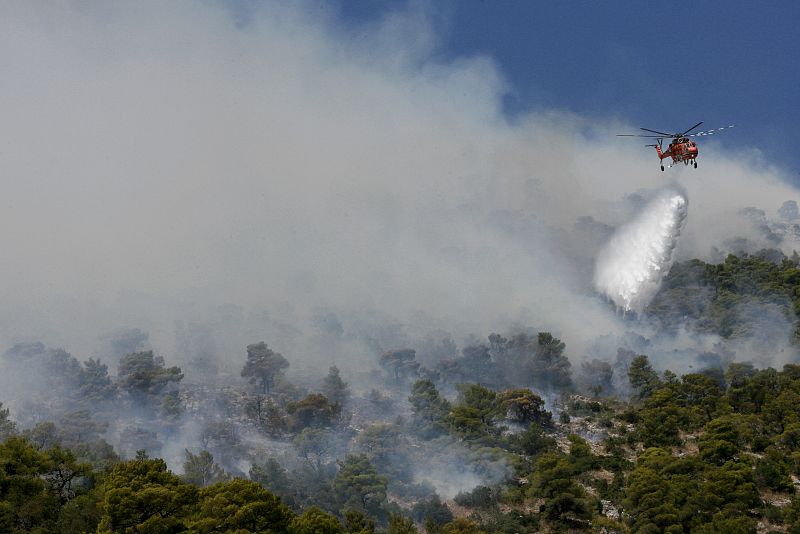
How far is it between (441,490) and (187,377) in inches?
2326

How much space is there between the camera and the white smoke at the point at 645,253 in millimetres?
172500

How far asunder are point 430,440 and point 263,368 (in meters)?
37.7

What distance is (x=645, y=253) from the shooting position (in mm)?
177875

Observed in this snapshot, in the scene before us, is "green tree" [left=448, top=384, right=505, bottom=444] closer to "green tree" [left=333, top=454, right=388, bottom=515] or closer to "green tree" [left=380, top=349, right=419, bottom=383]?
"green tree" [left=333, top=454, right=388, bottom=515]

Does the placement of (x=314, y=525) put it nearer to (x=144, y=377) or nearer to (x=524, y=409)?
(x=524, y=409)

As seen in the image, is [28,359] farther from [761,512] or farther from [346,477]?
[761,512]

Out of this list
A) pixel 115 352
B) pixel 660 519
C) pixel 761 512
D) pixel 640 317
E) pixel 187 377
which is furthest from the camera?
pixel 640 317

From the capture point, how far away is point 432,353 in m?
158

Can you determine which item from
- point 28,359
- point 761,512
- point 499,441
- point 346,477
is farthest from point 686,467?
point 28,359

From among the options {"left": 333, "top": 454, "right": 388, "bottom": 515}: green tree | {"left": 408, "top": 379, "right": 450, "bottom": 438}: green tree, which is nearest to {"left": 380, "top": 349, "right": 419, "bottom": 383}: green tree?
{"left": 408, "top": 379, "right": 450, "bottom": 438}: green tree

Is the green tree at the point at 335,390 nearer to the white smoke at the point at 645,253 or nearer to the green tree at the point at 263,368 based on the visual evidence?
the green tree at the point at 263,368

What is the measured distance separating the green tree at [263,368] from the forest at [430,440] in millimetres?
302

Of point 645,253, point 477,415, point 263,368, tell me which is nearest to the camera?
point 477,415

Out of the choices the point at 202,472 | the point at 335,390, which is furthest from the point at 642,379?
the point at 202,472
